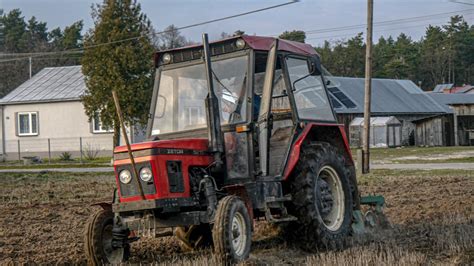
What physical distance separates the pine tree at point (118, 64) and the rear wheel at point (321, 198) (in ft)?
86.3

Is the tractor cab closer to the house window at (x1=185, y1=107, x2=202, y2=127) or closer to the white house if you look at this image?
the house window at (x1=185, y1=107, x2=202, y2=127)

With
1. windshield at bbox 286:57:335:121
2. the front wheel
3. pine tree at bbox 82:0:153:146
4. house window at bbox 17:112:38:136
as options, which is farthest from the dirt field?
house window at bbox 17:112:38:136

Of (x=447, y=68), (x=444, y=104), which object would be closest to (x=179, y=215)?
(x=444, y=104)

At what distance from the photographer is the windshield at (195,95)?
861cm

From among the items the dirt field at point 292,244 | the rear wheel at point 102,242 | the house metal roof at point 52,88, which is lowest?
the dirt field at point 292,244

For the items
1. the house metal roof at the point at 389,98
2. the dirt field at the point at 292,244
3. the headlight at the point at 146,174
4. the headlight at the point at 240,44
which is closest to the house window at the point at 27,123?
the house metal roof at the point at 389,98

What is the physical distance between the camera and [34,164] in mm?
38562

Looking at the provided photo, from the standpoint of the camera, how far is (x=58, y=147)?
43.9m

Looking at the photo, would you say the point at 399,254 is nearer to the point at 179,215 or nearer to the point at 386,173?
the point at 179,215

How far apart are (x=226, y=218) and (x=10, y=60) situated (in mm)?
71819

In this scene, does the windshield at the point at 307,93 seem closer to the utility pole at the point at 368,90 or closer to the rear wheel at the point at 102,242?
the rear wheel at the point at 102,242

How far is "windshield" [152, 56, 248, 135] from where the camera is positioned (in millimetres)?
8609

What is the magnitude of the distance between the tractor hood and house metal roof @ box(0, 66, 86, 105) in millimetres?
35431

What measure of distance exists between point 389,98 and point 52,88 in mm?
26452
